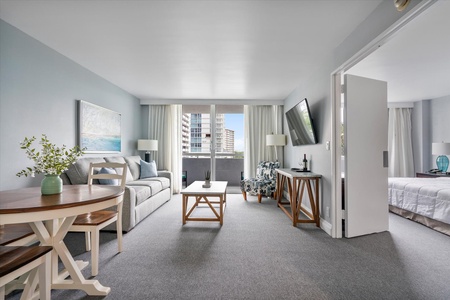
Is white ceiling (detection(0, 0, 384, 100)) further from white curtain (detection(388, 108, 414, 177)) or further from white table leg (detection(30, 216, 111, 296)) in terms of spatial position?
white curtain (detection(388, 108, 414, 177))

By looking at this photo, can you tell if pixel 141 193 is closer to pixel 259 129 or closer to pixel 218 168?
pixel 218 168

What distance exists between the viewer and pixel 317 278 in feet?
6.10

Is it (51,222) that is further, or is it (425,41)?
(425,41)

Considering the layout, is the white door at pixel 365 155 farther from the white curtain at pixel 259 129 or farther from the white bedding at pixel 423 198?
the white curtain at pixel 259 129

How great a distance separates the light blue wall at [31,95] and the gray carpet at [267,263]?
4.05 ft

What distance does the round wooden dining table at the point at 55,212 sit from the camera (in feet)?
3.89

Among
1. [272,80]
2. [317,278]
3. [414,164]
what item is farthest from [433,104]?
[317,278]

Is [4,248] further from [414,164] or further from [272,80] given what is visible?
[414,164]

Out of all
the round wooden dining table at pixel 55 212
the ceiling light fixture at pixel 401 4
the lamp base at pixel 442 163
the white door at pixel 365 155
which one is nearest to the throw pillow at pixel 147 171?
the round wooden dining table at pixel 55 212

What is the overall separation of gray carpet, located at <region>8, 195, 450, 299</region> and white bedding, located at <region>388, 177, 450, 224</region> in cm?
27

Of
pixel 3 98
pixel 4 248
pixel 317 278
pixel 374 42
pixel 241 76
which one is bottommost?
pixel 317 278

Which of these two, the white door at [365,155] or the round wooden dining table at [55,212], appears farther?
the white door at [365,155]

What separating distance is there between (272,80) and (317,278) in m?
3.25

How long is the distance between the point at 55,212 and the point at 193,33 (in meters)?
2.14
